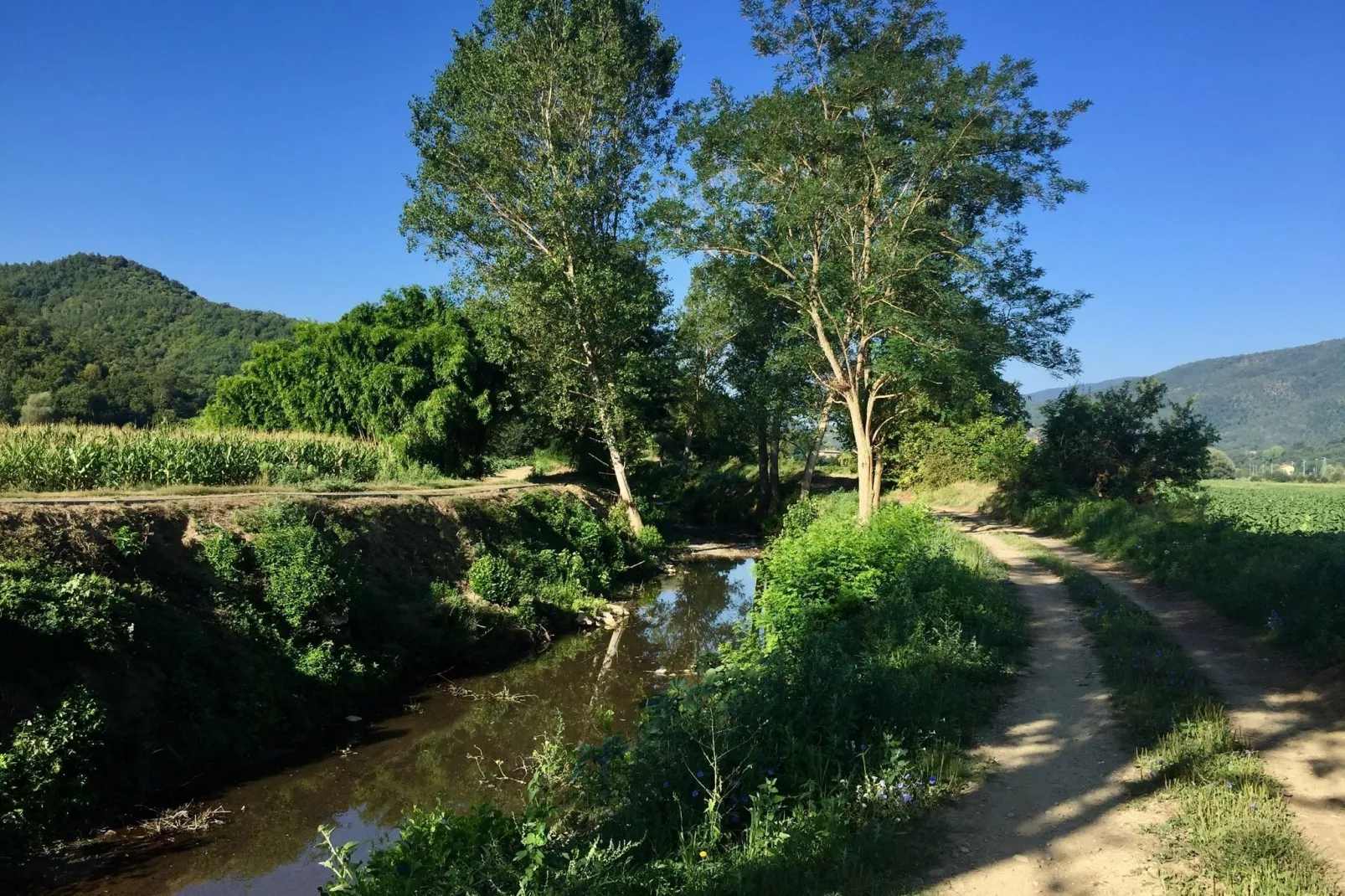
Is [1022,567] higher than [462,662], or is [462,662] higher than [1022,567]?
[1022,567]

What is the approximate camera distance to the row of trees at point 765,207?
786 inches

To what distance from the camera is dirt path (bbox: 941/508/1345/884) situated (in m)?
5.12

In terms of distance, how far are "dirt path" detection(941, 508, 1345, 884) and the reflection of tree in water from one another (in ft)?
25.8

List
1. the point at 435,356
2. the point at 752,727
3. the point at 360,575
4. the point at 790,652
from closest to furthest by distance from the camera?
the point at 752,727 < the point at 790,652 < the point at 360,575 < the point at 435,356

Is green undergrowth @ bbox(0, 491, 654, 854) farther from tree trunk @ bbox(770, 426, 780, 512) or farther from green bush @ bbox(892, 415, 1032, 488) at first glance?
green bush @ bbox(892, 415, 1032, 488)

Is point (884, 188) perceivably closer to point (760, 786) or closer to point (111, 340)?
point (760, 786)

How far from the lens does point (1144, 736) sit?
6.60 m

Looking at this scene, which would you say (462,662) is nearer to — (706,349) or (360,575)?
(360,575)

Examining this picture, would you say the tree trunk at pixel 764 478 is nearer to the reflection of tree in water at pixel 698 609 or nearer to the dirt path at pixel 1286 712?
the reflection of tree in water at pixel 698 609

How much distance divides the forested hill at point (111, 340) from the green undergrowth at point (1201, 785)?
48602mm

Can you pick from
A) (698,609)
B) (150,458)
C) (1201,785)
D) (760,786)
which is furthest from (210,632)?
(1201,785)

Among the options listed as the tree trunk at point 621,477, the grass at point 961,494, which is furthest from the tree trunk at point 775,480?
the tree trunk at point 621,477

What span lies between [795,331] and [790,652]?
15.8 metres

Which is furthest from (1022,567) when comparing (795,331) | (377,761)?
(377,761)
